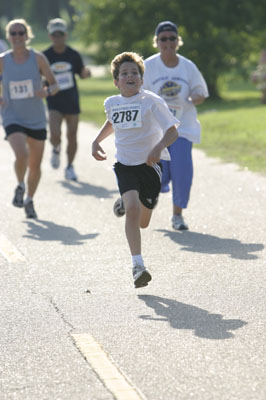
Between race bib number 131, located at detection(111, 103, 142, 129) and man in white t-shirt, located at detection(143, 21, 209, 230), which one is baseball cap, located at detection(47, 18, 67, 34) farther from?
race bib number 131, located at detection(111, 103, 142, 129)

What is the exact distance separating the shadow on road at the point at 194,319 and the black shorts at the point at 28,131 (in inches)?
164

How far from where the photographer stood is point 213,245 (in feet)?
28.0

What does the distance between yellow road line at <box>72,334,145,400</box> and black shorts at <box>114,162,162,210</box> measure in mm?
1753

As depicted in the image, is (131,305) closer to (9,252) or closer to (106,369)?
(106,369)

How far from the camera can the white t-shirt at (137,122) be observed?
23.8ft

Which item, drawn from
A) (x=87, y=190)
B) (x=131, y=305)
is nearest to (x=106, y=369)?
(x=131, y=305)

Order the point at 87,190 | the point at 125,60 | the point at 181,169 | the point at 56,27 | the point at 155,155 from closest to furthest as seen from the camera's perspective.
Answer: the point at 155,155 < the point at 125,60 < the point at 181,169 < the point at 87,190 < the point at 56,27

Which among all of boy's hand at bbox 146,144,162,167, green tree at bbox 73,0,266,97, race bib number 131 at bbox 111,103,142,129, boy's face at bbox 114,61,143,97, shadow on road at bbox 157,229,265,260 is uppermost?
boy's face at bbox 114,61,143,97

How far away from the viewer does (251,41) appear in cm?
3031

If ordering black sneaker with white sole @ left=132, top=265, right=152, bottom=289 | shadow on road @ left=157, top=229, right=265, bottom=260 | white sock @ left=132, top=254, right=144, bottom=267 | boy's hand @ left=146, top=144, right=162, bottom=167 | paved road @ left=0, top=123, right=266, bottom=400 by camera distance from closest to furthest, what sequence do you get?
1. paved road @ left=0, top=123, right=266, bottom=400
2. black sneaker with white sole @ left=132, top=265, right=152, bottom=289
3. white sock @ left=132, top=254, right=144, bottom=267
4. boy's hand @ left=146, top=144, right=162, bottom=167
5. shadow on road @ left=157, top=229, right=265, bottom=260

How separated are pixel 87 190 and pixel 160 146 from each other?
5379mm

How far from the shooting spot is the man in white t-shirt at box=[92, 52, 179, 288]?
7.16 m

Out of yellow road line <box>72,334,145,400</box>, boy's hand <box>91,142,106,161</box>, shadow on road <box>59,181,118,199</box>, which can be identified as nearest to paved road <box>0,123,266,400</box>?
yellow road line <box>72,334,145,400</box>

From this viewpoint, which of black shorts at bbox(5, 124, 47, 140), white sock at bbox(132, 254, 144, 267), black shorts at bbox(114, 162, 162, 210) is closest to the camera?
white sock at bbox(132, 254, 144, 267)
